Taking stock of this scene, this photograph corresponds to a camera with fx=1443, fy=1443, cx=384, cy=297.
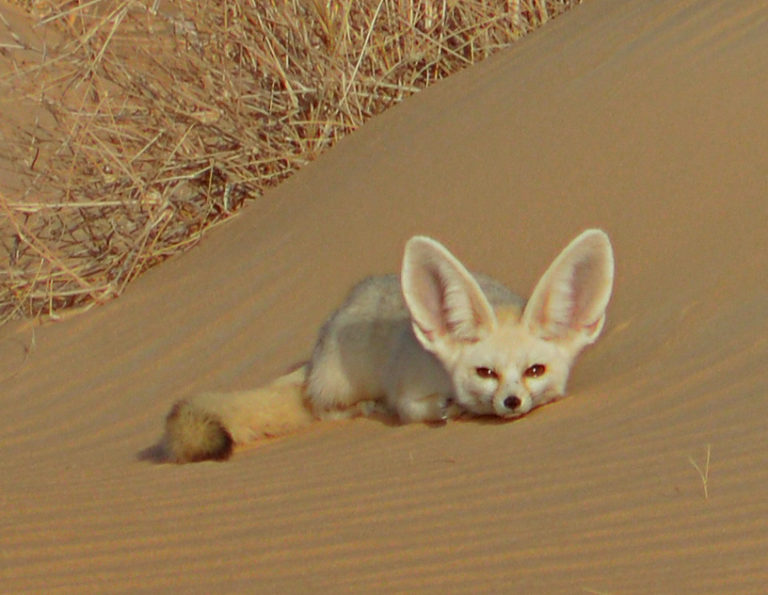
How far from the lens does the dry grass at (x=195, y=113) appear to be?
790 centimetres

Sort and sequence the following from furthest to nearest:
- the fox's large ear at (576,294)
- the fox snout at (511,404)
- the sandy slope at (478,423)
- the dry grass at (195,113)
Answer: the dry grass at (195,113) → the fox's large ear at (576,294) → the fox snout at (511,404) → the sandy slope at (478,423)

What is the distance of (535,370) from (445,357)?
0.31 meters

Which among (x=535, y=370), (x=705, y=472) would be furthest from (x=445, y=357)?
(x=705, y=472)

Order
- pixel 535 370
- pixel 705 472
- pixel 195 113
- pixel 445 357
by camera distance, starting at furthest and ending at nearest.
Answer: pixel 195 113
pixel 445 357
pixel 535 370
pixel 705 472

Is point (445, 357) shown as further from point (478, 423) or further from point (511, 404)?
point (511, 404)

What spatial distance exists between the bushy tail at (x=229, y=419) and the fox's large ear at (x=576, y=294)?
96 cm

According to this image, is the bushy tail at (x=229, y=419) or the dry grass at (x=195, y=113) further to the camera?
the dry grass at (x=195, y=113)

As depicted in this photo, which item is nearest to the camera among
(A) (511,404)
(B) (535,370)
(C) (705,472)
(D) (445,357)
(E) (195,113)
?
(C) (705,472)

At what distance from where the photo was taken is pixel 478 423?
177 inches

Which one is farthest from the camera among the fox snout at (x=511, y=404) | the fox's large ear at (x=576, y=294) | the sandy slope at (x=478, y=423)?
the fox's large ear at (x=576, y=294)

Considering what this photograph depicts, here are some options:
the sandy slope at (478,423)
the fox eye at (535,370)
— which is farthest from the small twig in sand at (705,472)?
the fox eye at (535,370)

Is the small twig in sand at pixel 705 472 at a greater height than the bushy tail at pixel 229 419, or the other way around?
the small twig in sand at pixel 705 472

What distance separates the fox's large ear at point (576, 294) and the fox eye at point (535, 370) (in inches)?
4.7

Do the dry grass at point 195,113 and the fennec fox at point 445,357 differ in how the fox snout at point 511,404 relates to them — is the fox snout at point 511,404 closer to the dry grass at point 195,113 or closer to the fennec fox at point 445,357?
the fennec fox at point 445,357
